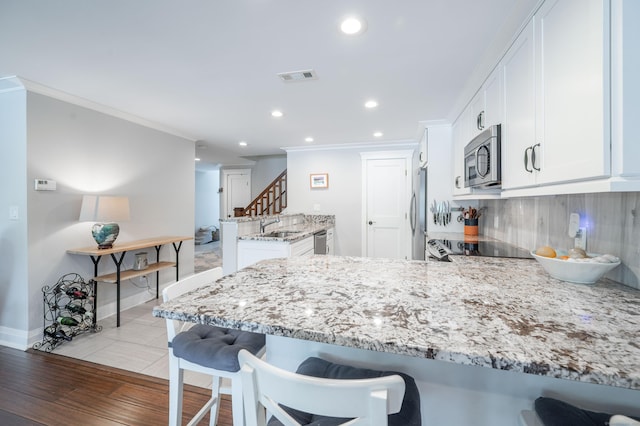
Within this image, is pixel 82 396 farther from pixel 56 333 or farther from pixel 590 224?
pixel 590 224

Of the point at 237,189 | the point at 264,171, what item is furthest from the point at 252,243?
the point at 237,189

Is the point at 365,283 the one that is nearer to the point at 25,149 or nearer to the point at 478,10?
the point at 478,10

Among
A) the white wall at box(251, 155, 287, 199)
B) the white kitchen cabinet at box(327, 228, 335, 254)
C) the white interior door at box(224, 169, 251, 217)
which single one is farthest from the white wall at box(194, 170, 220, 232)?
the white kitchen cabinet at box(327, 228, 335, 254)

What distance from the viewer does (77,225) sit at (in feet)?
9.12

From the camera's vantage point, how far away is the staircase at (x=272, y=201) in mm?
6121

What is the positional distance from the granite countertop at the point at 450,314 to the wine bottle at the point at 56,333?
244cm

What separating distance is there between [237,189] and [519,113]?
6547 mm

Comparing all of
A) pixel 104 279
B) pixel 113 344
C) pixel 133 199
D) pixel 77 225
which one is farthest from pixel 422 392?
pixel 133 199

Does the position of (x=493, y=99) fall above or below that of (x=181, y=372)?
above

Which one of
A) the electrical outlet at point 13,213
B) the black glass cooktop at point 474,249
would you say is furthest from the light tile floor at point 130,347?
the black glass cooktop at point 474,249

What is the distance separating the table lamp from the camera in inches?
105

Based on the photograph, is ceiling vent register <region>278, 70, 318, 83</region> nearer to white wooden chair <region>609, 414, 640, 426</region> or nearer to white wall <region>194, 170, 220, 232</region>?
white wooden chair <region>609, 414, 640, 426</region>

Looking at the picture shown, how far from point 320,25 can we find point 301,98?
3.73ft

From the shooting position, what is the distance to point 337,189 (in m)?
5.00
